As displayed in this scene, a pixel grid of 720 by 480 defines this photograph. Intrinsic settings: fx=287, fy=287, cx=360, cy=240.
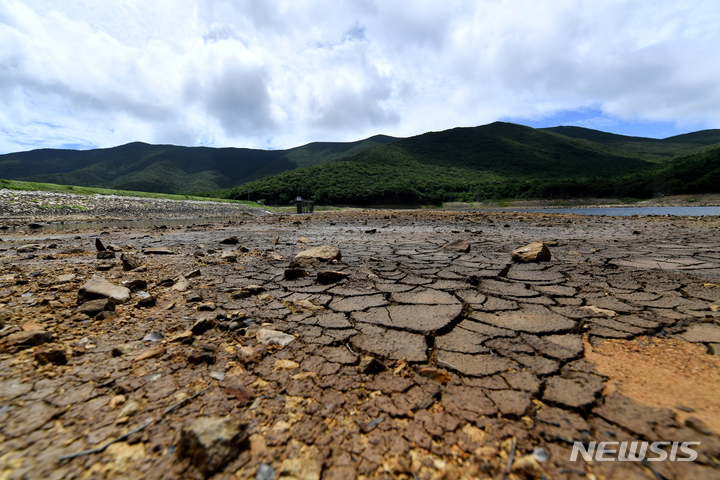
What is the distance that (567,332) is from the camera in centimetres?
189

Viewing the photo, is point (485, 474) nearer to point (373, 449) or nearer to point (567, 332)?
point (373, 449)

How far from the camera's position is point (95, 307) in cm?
209

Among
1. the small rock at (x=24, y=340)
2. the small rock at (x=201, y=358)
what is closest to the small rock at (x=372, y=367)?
the small rock at (x=201, y=358)

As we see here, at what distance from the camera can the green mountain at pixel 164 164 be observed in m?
77.6

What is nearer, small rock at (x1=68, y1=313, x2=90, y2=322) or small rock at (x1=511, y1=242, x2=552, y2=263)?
small rock at (x1=68, y1=313, x2=90, y2=322)

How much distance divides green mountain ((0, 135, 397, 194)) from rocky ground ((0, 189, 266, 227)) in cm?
6147

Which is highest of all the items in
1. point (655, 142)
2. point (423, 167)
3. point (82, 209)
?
point (655, 142)

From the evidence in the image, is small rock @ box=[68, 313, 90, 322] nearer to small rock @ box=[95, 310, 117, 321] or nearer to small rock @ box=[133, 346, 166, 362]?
small rock @ box=[95, 310, 117, 321]

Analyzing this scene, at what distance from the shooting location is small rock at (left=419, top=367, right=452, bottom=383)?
1412 millimetres

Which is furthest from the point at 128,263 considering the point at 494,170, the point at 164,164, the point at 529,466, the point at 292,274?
the point at 164,164

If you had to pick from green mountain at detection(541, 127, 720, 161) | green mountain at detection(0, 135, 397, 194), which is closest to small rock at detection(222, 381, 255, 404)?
green mountain at detection(0, 135, 397, 194)

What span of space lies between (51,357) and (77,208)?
20.1 m

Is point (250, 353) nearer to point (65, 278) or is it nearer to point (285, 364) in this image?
point (285, 364)

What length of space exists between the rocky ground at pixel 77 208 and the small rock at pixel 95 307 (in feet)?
43.5
